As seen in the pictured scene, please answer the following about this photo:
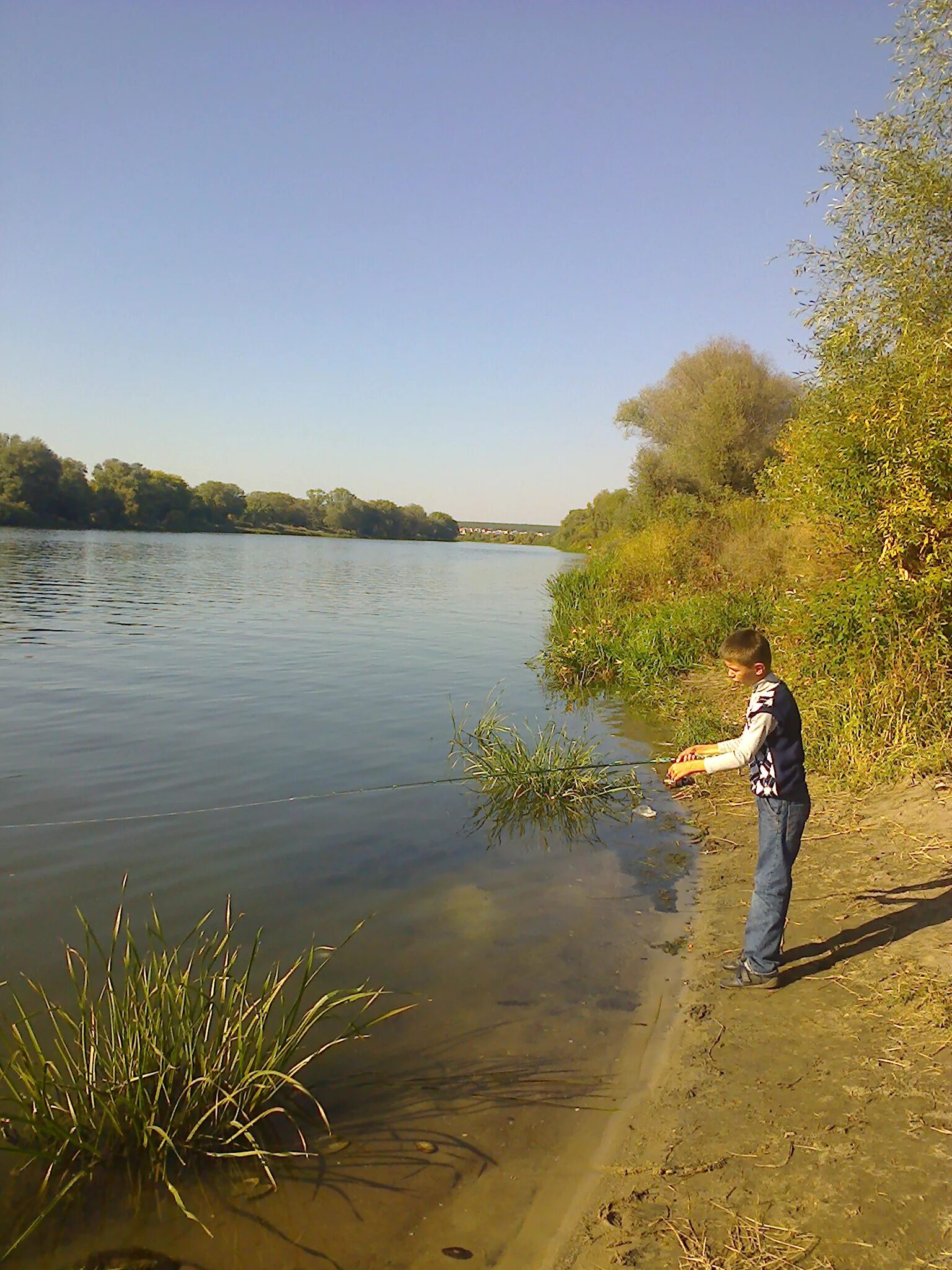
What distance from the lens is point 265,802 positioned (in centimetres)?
848

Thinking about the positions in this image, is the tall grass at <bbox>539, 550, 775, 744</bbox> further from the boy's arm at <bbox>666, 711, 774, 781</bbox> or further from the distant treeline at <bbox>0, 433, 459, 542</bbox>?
the distant treeline at <bbox>0, 433, 459, 542</bbox>

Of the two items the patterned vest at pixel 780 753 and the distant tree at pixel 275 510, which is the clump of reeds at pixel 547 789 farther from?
the distant tree at pixel 275 510

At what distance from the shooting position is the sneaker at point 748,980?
4.66m

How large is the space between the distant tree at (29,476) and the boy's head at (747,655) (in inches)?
2904

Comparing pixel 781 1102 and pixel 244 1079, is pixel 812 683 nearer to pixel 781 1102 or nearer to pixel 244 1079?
pixel 781 1102

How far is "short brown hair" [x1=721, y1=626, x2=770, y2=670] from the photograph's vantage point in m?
4.79

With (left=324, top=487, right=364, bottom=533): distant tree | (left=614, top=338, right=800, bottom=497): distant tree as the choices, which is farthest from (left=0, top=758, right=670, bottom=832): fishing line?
(left=324, top=487, right=364, bottom=533): distant tree

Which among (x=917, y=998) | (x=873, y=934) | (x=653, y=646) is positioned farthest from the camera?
(x=653, y=646)

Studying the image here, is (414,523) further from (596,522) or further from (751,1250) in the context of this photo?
(751,1250)

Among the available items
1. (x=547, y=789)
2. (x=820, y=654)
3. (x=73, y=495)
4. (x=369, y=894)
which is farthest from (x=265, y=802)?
(x=73, y=495)

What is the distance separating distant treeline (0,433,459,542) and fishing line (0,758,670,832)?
6891 cm

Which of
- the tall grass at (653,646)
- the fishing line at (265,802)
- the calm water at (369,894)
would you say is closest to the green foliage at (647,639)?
the tall grass at (653,646)

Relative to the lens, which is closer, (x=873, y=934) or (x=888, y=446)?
(x=873, y=934)

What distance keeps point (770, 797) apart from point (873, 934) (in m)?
1.26
